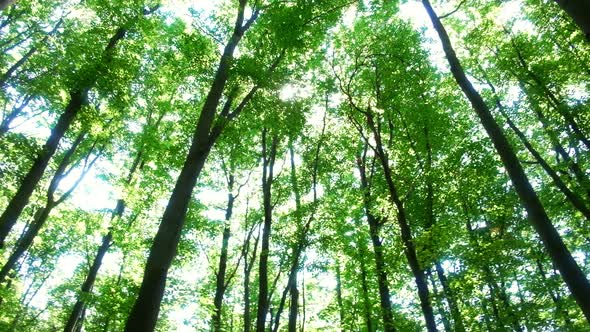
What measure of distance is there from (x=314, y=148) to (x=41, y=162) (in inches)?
449

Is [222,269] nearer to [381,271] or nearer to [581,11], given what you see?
[381,271]

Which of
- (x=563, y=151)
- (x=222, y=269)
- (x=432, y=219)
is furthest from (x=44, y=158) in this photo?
(x=563, y=151)

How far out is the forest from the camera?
10.4 meters

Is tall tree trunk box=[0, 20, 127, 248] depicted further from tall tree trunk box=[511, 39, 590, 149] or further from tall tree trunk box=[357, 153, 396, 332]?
tall tree trunk box=[511, 39, 590, 149]

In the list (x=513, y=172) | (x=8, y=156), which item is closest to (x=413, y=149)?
(x=513, y=172)

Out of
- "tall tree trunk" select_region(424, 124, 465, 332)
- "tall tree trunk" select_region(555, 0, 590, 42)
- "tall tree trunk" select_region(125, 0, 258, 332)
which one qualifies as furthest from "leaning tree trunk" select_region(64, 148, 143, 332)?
"tall tree trunk" select_region(555, 0, 590, 42)

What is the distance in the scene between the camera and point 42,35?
14719 mm

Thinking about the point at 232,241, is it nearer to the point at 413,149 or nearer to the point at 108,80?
the point at 413,149

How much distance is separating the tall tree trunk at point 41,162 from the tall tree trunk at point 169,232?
3.61m

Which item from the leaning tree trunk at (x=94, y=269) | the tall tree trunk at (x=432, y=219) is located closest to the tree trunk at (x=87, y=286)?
the leaning tree trunk at (x=94, y=269)

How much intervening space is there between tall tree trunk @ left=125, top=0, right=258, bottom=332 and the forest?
4 cm

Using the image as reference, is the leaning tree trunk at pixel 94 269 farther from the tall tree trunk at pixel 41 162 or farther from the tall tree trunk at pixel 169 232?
the tall tree trunk at pixel 169 232

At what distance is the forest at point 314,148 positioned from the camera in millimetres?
10406

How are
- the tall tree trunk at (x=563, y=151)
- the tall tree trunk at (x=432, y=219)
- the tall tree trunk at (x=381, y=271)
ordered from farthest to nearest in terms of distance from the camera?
the tall tree trunk at (x=563, y=151)
the tall tree trunk at (x=381, y=271)
the tall tree trunk at (x=432, y=219)
